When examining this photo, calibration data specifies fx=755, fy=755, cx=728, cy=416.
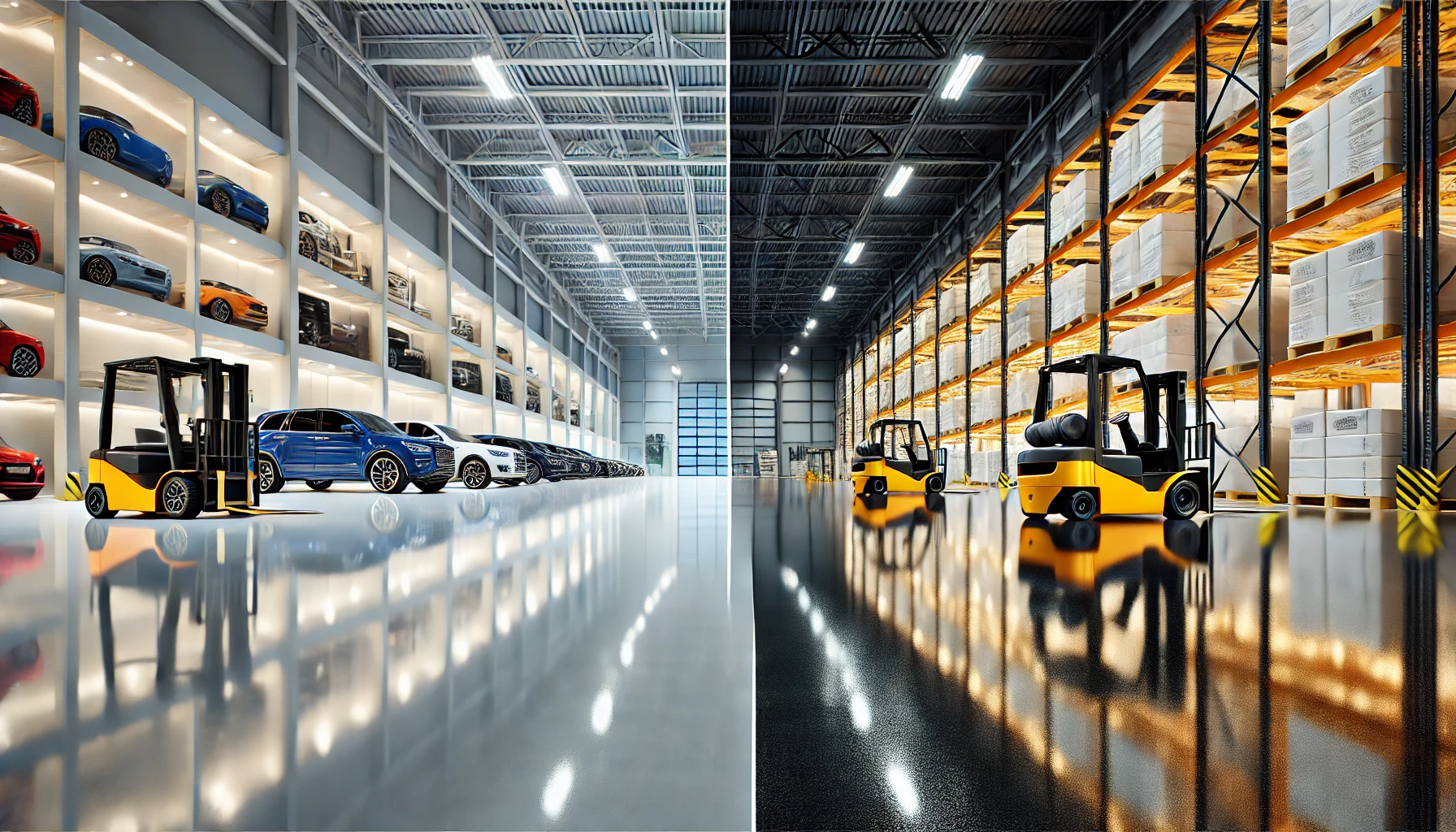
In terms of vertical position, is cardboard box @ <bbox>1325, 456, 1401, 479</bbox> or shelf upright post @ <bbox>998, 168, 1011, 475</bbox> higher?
shelf upright post @ <bbox>998, 168, 1011, 475</bbox>

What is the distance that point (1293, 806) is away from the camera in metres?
1.15

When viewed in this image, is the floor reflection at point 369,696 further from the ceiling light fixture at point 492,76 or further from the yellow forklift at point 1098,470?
the ceiling light fixture at point 492,76

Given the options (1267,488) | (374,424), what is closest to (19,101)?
(374,424)

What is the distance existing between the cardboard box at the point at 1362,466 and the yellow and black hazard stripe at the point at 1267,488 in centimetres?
85

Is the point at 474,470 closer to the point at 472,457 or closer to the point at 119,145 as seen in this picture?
the point at 472,457

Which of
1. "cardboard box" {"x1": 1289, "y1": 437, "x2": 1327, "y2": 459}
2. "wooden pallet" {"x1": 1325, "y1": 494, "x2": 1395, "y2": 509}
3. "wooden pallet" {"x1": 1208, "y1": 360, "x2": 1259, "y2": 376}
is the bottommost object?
"wooden pallet" {"x1": 1325, "y1": 494, "x2": 1395, "y2": 509}

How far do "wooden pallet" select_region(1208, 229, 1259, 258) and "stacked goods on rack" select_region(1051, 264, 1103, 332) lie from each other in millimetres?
2498

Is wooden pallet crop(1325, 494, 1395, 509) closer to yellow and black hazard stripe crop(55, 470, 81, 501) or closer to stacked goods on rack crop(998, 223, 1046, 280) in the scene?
stacked goods on rack crop(998, 223, 1046, 280)

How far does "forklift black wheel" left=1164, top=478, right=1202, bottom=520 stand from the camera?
769cm

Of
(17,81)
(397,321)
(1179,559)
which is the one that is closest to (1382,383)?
(1179,559)

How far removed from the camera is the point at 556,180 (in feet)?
72.3

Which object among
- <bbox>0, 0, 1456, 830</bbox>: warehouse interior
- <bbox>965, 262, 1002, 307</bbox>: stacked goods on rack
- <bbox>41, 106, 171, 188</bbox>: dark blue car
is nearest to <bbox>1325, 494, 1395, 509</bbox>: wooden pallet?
<bbox>0, 0, 1456, 830</bbox>: warehouse interior

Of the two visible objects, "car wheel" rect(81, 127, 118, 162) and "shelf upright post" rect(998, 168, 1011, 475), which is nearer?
"car wheel" rect(81, 127, 118, 162)

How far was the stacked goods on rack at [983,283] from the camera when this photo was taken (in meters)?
19.1
